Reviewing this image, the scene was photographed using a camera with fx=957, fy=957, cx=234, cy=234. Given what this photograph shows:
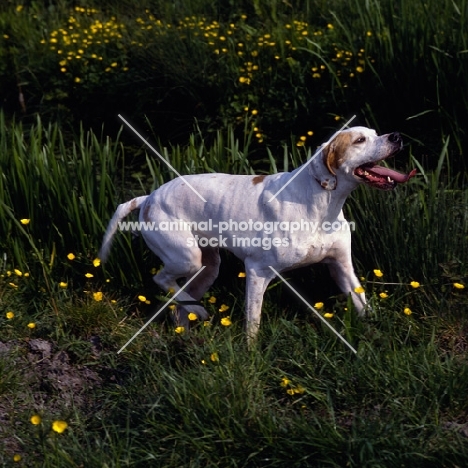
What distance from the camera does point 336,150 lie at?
3.81 metres

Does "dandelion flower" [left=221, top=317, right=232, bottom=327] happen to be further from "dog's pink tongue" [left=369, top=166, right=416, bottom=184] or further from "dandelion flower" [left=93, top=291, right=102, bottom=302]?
"dog's pink tongue" [left=369, top=166, right=416, bottom=184]

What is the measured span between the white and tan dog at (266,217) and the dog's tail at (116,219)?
18 millimetres

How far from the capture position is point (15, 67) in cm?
712

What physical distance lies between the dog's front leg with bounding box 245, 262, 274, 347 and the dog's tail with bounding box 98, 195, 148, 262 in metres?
0.67

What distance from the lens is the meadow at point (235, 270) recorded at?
133 inches

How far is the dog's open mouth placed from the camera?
3822 millimetres

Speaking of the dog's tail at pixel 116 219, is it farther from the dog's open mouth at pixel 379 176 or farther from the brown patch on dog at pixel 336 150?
the dog's open mouth at pixel 379 176

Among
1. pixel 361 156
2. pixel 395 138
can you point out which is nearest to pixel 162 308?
pixel 361 156

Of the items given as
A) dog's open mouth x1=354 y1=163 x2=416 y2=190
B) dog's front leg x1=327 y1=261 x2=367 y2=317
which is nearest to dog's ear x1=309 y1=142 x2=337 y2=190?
dog's open mouth x1=354 y1=163 x2=416 y2=190

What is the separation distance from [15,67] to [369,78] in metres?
2.84

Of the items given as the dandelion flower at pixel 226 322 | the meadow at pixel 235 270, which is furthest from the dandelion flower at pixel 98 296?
the dandelion flower at pixel 226 322

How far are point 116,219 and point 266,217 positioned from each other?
2.42 feet

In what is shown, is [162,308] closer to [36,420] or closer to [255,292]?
[255,292]

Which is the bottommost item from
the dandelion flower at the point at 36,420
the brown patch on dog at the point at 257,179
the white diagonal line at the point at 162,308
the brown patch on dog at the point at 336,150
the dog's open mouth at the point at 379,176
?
the white diagonal line at the point at 162,308
